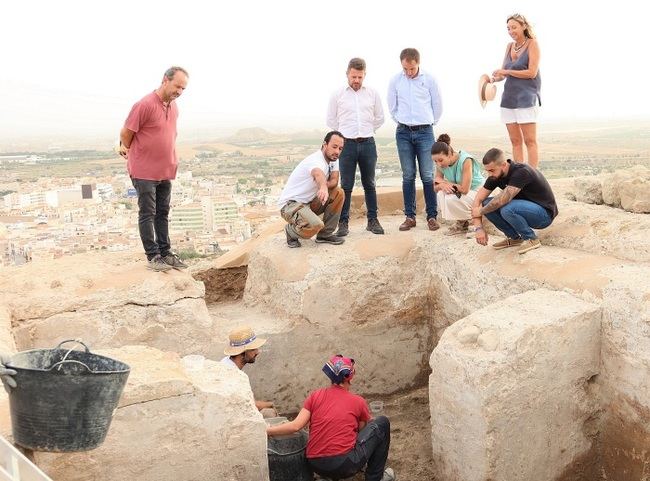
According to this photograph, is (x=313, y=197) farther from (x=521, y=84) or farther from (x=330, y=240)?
(x=521, y=84)

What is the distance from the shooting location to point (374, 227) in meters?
7.51

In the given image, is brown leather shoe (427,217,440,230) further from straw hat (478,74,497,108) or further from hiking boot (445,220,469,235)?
straw hat (478,74,497,108)

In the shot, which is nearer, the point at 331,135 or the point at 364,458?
the point at 364,458

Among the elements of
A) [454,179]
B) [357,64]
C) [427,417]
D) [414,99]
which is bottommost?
[427,417]

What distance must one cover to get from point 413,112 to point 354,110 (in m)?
0.59

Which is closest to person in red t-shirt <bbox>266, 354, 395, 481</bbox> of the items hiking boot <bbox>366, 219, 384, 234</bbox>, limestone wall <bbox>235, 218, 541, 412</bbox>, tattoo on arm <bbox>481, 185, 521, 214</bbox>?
limestone wall <bbox>235, 218, 541, 412</bbox>

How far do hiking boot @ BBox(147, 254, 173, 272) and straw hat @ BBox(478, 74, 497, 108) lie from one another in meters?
3.42

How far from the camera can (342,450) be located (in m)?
4.99

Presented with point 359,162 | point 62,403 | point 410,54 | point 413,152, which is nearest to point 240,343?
point 62,403

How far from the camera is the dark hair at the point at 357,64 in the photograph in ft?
22.7

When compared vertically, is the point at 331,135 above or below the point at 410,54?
below

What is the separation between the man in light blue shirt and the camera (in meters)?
7.08

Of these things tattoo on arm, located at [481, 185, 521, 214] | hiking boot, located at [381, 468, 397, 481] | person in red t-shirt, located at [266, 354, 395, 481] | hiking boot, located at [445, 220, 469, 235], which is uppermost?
tattoo on arm, located at [481, 185, 521, 214]

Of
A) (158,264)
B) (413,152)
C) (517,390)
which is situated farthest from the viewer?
(413,152)
